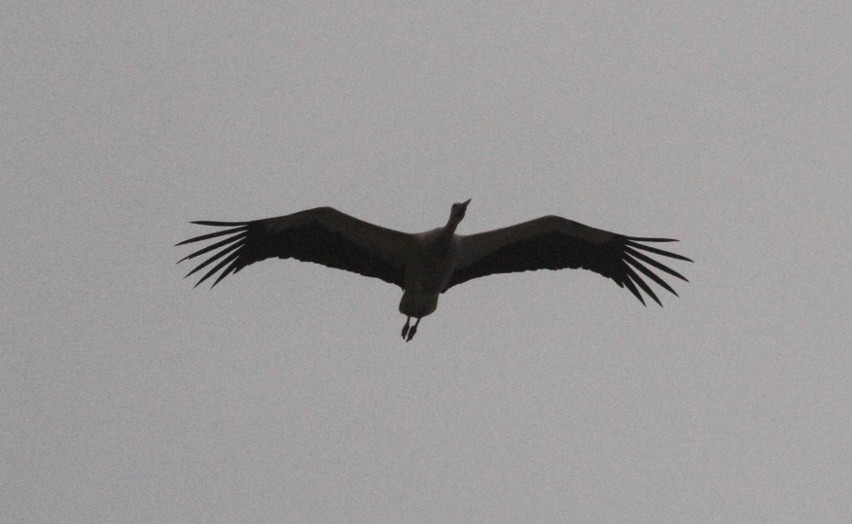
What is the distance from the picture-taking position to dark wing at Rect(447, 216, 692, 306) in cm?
1296

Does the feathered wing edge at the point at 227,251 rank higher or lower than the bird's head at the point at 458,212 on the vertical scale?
lower

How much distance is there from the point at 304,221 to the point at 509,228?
8.17ft

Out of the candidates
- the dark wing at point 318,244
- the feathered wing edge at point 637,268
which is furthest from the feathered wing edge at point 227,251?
the feathered wing edge at point 637,268

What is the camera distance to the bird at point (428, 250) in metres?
12.8

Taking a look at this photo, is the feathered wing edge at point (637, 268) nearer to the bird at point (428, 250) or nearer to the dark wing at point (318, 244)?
the bird at point (428, 250)

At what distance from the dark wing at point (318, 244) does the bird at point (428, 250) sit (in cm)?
1

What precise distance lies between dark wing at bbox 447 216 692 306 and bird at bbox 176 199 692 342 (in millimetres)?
12

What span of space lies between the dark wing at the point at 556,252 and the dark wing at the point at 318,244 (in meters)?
0.88

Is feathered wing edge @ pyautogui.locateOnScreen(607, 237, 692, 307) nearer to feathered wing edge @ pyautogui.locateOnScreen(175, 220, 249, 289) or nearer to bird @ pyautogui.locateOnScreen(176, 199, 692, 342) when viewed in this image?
bird @ pyautogui.locateOnScreen(176, 199, 692, 342)

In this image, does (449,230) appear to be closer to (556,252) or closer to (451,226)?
(451,226)

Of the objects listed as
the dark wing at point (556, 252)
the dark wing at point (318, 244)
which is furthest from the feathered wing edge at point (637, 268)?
the dark wing at point (318, 244)

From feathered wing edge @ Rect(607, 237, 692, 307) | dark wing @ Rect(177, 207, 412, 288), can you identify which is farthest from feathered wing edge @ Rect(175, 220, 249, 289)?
feathered wing edge @ Rect(607, 237, 692, 307)

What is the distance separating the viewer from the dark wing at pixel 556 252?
13.0m

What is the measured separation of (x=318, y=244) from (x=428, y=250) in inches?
55.5
